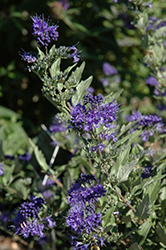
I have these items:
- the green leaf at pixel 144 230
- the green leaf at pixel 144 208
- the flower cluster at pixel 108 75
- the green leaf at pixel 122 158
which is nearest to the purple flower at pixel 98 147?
the green leaf at pixel 122 158

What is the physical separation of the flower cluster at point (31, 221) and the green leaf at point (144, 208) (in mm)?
329

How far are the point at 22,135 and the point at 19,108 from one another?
903 millimetres

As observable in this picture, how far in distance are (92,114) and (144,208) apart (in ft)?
1.22

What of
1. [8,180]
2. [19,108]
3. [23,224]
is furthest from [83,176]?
[19,108]

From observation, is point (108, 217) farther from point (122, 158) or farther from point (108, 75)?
point (108, 75)

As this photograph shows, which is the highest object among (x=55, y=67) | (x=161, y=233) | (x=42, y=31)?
(x=42, y=31)

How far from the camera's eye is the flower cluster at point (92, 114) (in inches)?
35.2

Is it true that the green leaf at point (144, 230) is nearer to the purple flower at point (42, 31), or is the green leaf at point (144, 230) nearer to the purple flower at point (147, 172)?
the purple flower at point (147, 172)

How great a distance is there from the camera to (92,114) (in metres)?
0.90

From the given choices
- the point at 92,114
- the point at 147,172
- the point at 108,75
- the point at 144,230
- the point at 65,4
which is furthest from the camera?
the point at 108,75

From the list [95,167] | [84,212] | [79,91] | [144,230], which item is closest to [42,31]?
[79,91]

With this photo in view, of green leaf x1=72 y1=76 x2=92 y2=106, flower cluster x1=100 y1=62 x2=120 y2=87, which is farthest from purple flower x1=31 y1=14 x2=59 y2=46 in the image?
flower cluster x1=100 y1=62 x2=120 y2=87

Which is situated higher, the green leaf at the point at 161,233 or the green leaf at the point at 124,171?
the green leaf at the point at 124,171

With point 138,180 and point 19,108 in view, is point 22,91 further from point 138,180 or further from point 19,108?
point 138,180
